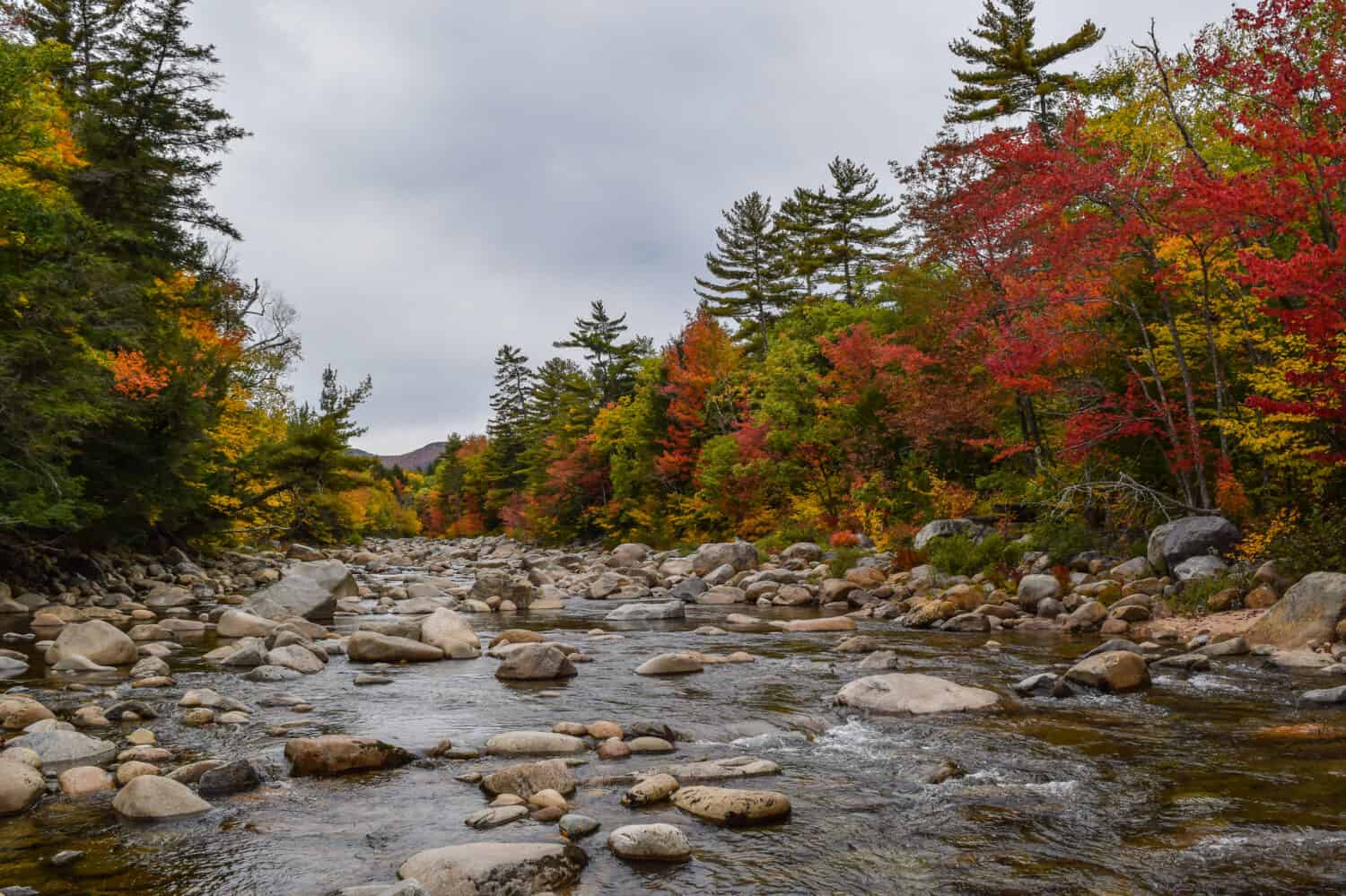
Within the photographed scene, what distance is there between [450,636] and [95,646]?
4024 mm

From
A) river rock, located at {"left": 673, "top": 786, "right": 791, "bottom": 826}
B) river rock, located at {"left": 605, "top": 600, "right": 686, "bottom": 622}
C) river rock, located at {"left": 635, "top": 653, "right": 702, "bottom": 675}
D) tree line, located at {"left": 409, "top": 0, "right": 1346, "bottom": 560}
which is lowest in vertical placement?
river rock, located at {"left": 605, "top": 600, "right": 686, "bottom": 622}

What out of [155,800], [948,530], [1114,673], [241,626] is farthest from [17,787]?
[948,530]

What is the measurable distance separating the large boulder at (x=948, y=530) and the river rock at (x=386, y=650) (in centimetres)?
1062

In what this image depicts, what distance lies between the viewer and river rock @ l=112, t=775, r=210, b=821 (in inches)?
177

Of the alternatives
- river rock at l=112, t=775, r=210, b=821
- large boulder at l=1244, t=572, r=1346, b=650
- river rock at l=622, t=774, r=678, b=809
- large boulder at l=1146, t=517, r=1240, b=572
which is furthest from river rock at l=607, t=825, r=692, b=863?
large boulder at l=1146, t=517, r=1240, b=572

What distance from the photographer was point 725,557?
2212cm

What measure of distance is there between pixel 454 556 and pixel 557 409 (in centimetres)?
1636

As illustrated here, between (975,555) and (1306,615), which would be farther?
(975,555)

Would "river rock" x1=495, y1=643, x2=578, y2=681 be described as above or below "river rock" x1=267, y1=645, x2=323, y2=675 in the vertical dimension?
below

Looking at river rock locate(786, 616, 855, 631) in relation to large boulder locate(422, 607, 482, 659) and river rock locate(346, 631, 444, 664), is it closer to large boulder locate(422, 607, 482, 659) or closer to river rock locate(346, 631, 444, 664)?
large boulder locate(422, 607, 482, 659)

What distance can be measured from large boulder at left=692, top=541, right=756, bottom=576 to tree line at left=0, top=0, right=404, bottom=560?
11693 mm

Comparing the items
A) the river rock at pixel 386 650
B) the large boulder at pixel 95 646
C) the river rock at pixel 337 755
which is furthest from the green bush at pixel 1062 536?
the large boulder at pixel 95 646

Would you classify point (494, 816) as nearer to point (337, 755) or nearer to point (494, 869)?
point (494, 869)

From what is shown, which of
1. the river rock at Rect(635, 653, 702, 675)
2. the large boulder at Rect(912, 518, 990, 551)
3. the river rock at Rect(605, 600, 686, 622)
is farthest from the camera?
the large boulder at Rect(912, 518, 990, 551)
